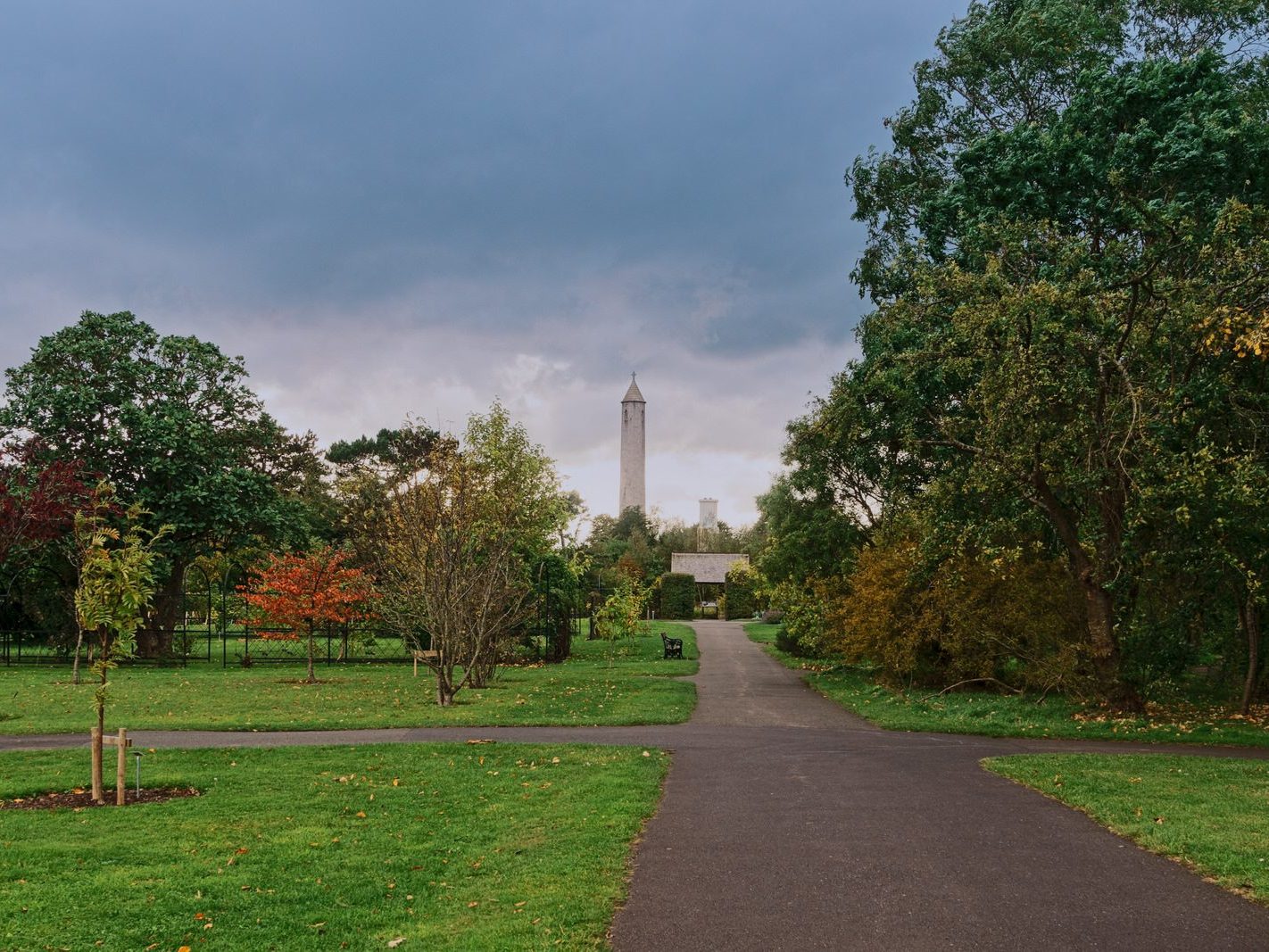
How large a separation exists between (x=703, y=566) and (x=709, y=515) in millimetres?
28954

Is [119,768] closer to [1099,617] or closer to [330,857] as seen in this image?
[330,857]

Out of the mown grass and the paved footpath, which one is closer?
the paved footpath

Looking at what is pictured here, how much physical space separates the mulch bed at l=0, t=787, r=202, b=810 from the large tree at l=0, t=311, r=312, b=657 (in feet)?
62.7

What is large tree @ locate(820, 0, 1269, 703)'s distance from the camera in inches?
529

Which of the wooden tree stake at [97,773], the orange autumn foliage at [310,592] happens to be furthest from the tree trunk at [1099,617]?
the orange autumn foliage at [310,592]

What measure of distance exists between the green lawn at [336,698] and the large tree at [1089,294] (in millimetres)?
6715

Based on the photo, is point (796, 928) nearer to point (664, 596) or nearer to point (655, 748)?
point (655, 748)

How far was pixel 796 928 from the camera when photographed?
523cm

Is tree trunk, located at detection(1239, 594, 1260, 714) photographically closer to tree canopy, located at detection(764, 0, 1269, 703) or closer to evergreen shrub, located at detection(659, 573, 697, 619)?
tree canopy, located at detection(764, 0, 1269, 703)

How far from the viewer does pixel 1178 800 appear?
28.7 feet

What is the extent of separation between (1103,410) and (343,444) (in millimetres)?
47650

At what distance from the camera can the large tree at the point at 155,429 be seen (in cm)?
2759

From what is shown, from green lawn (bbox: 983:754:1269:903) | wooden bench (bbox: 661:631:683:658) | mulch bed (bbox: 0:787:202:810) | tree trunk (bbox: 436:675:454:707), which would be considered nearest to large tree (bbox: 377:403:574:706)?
tree trunk (bbox: 436:675:454:707)

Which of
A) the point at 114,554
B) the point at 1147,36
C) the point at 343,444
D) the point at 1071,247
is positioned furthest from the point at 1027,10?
the point at 343,444
